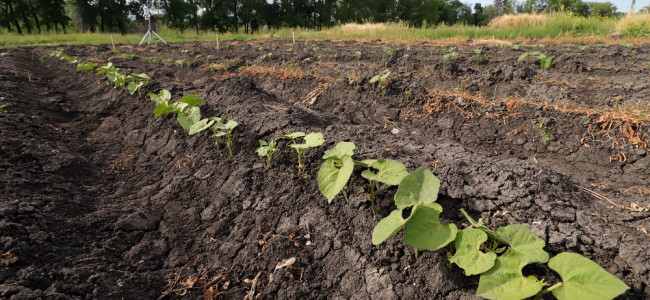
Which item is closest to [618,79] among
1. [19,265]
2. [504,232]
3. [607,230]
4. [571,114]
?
[571,114]

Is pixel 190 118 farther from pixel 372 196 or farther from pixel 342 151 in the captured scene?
pixel 372 196

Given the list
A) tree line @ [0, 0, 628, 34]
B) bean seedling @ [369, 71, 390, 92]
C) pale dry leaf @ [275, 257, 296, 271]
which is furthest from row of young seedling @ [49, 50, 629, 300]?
tree line @ [0, 0, 628, 34]

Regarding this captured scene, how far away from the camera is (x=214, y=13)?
156 ft

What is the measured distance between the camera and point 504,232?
1.76 m

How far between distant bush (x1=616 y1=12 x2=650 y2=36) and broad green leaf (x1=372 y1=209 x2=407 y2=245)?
19.0 meters

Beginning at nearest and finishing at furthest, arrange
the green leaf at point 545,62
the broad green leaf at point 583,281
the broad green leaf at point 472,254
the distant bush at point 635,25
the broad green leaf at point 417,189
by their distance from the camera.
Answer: the broad green leaf at point 583,281 → the broad green leaf at point 472,254 → the broad green leaf at point 417,189 → the green leaf at point 545,62 → the distant bush at point 635,25

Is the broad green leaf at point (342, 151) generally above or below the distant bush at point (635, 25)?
below

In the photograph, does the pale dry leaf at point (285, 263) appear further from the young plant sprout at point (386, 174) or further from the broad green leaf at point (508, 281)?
the broad green leaf at point (508, 281)

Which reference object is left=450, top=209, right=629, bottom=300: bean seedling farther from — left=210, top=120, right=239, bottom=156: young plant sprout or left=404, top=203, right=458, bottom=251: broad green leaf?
left=210, top=120, right=239, bottom=156: young plant sprout

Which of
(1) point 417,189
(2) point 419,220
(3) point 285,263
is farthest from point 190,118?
(2) point 419,220

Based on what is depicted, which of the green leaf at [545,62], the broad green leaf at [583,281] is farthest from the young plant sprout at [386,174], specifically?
the green leaf at [545,62]

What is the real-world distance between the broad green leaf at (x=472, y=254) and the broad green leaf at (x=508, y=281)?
4 cm

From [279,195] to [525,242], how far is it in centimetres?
163

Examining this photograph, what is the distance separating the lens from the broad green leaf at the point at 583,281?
54.1 inches
